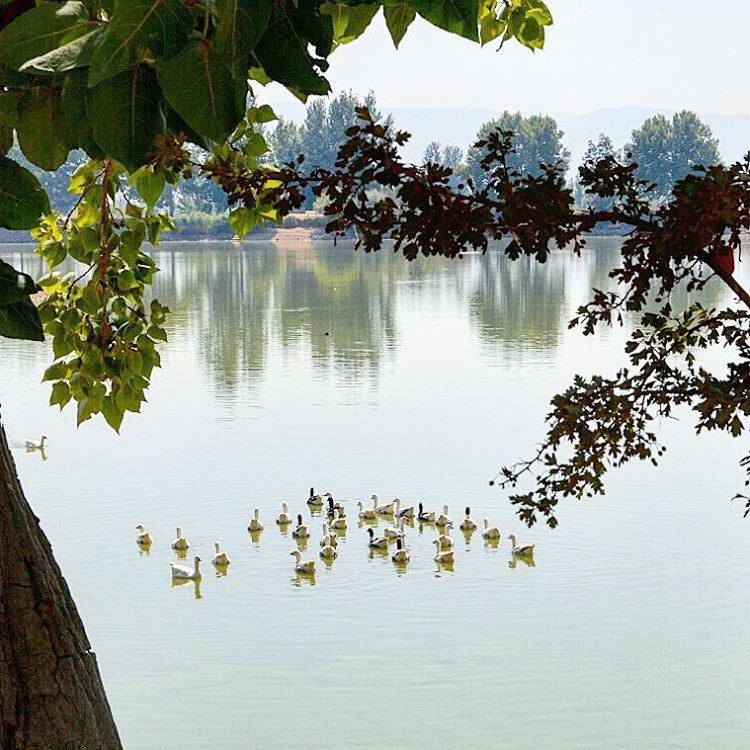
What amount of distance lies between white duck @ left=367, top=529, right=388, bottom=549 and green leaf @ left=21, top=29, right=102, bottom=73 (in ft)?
34.3

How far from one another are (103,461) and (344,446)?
261 cm

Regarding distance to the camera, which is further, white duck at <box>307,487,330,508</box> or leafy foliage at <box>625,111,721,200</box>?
leafy foliage at <box>625,111,721,200</box>

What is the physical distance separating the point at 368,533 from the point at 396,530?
464mm

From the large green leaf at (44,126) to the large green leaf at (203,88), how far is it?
15.4 inches

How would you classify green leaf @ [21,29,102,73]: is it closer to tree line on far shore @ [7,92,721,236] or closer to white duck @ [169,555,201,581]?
white duck @ [169,555,201,581]

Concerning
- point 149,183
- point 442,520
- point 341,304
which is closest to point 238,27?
point 149,183

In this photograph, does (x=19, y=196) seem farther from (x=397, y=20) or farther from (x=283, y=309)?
(x=283, y=309)

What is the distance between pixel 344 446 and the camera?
1487cm

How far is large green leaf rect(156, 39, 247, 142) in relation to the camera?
39.1 inches

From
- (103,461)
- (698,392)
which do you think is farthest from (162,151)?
(103,461)

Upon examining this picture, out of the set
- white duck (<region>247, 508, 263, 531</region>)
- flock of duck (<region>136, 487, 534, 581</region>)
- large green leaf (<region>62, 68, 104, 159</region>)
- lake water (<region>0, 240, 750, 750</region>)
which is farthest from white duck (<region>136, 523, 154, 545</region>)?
large green leaf (<region>62, 68, 104, 159</region>)

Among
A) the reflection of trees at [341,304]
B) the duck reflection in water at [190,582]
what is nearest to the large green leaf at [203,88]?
the duck reflection in water at [190,582]

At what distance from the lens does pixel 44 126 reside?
1.38 m

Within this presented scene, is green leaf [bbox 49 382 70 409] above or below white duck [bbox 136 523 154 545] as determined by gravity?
above
